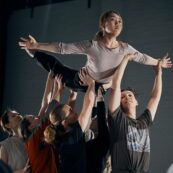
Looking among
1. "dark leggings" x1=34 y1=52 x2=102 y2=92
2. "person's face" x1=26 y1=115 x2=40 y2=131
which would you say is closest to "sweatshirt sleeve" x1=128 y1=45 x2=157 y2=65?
"dark leggings" x1=34 y1=52 x2=102 y2=92

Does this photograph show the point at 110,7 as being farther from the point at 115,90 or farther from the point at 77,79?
the point at 115,90

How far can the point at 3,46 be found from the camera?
2.95 m

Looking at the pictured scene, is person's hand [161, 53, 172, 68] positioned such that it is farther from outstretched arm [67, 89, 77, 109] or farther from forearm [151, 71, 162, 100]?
outstretched arm [67, 89, 77, 109]

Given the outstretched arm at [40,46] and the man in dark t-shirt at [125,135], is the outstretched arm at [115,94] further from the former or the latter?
the outstretched arm at [40,46]

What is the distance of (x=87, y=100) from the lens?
2277 mm

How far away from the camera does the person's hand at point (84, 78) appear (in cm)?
233

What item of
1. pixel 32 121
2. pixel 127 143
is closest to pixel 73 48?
pixel 32 121

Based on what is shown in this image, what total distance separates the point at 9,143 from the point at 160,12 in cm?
119

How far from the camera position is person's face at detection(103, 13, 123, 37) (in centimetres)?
229

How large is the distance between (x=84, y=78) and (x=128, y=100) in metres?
0.30

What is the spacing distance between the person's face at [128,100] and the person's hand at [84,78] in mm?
204

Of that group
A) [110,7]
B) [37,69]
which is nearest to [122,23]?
[110,7]

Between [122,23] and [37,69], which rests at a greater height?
[122,23]

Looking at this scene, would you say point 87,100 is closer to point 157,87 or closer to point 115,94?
point 115,94
